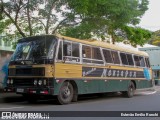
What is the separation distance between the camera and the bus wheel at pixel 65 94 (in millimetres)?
14281

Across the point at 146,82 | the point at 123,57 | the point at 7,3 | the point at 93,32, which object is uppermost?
the point at 7,3

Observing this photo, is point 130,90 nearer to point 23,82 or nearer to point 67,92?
point 67,92

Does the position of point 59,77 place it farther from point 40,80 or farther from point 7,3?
point 7,3

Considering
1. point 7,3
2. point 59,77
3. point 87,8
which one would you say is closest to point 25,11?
point 7,3

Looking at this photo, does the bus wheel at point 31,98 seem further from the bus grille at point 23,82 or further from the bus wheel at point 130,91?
the bus wheel at point 130,91

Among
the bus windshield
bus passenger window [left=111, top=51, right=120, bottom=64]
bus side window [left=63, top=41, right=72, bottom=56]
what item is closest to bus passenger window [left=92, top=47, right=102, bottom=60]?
bus passenger window [left=111, top=51, right=120, bottom=64]

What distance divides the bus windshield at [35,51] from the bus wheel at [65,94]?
1.37 metres

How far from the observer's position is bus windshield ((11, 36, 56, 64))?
1416 centimetres

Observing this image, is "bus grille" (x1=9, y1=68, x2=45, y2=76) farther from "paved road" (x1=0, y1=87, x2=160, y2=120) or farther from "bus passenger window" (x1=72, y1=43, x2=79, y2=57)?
"bus passenger window" (x1=72, y1=43, x2=79, y2=57)

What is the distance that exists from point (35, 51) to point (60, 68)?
134 cm

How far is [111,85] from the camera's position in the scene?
18.2 m

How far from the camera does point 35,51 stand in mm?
14648

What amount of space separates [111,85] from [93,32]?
5931 millimetres

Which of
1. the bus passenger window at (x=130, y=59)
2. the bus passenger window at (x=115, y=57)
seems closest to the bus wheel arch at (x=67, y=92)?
the bus passenger window at (x=115, y=57)
